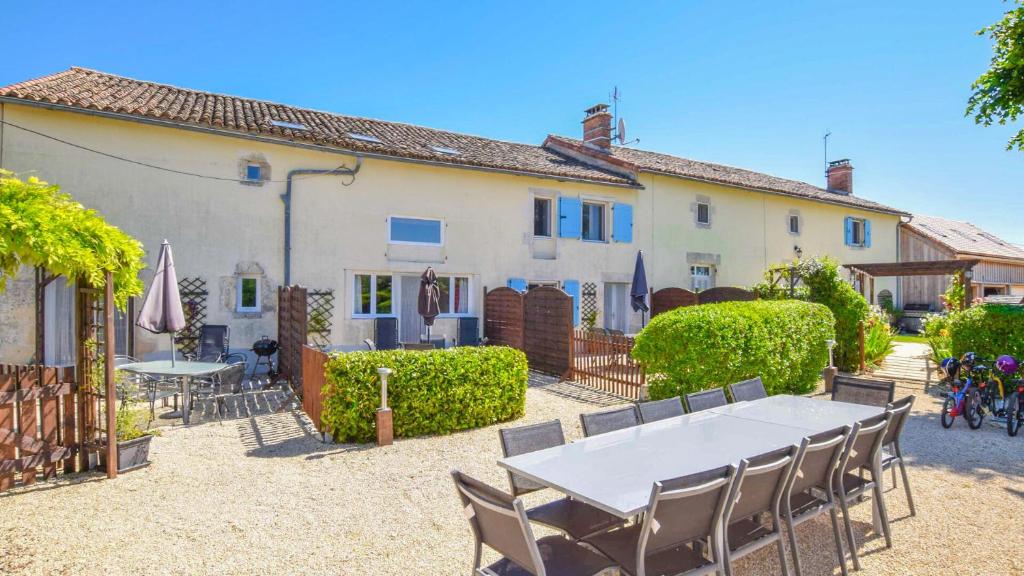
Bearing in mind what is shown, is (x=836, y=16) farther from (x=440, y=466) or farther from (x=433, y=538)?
(x=433, y=538)

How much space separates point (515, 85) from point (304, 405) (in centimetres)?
1033

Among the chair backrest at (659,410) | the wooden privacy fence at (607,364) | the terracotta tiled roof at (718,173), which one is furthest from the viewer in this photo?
the terracotta tiled roof at (718,173)

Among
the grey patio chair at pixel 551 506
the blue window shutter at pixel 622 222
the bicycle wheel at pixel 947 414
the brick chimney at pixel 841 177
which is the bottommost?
the bicycle wheel at pixel 947 414

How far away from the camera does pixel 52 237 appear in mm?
4355

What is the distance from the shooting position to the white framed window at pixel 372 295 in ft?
41.6

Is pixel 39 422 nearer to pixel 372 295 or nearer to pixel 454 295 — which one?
pixel 372 295

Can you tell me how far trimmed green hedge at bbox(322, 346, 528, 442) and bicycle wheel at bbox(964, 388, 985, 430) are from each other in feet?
19.9

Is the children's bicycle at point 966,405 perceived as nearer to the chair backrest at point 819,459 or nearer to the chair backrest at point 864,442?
the chair backrest at point 864,442

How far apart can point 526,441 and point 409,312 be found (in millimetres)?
10178

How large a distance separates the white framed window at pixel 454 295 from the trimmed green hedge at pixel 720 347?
648 cm

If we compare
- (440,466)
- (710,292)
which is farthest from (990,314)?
(440,466)

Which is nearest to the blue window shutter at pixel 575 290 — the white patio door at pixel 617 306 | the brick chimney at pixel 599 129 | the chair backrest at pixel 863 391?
the white patio door at pixel 617 306

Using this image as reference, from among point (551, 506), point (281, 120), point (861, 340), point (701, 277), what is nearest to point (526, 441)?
point (551, 506)

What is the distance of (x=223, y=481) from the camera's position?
515 centimetres
